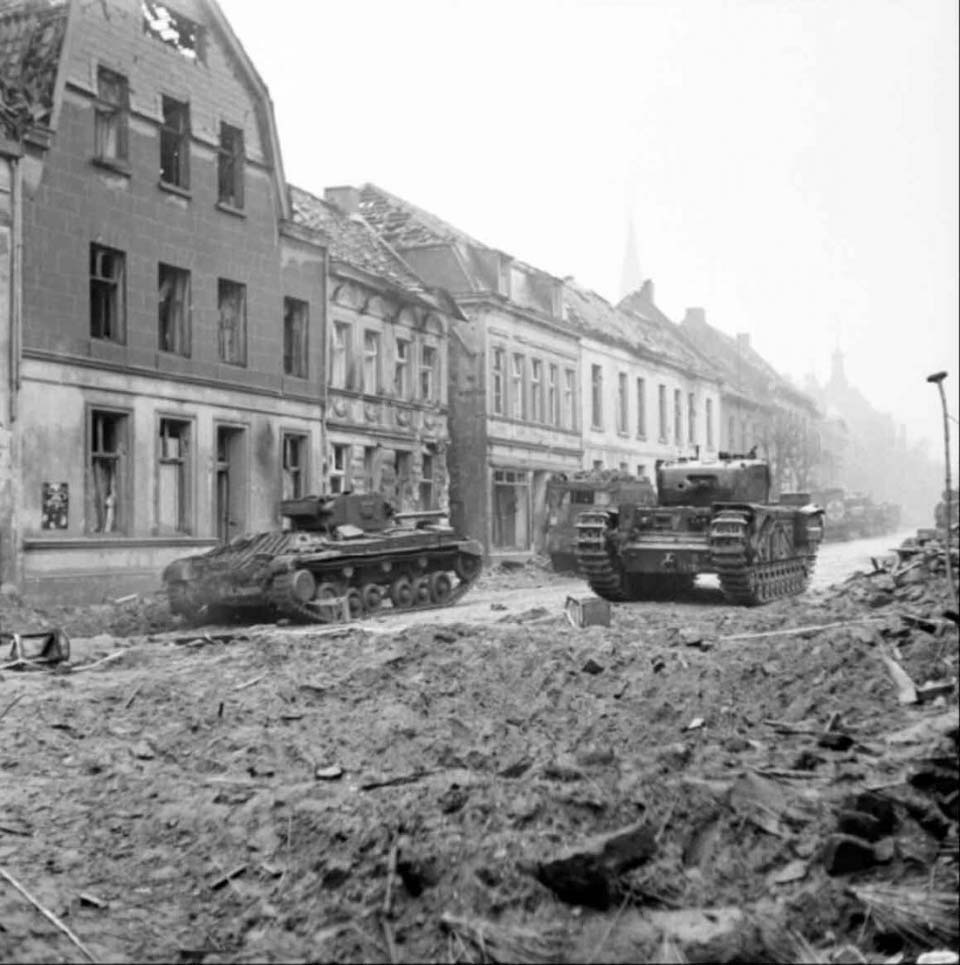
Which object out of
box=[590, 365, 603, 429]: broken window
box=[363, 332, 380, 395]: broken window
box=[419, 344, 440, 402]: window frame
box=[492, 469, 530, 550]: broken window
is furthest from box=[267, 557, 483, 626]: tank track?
box=[590, 365, 603, 429]: broken window

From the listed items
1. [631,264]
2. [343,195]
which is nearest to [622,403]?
[343,195]

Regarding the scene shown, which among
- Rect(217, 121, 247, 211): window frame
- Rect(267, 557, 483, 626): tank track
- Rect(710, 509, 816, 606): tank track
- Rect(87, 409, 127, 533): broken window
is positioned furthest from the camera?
Rect(217, 121, 247, 211): window frame

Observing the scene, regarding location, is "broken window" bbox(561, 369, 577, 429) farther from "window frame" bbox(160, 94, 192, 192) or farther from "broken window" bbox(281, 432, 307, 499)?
"window frame" bbox(160, 94, 192, 192)

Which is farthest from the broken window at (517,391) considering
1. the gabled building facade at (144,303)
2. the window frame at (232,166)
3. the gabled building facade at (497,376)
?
the window frame at (232,166)

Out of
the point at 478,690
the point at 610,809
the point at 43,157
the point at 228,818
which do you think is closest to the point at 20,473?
the point at 43,157

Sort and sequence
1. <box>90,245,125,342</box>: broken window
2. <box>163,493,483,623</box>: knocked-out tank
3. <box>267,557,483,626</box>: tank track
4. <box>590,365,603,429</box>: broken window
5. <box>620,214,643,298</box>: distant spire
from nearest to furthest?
<box>267,557,483,626</box>: tank track → <box>163,493,483,623</box>: knocked-out tank → <box>90,245,125,342</box>: broken window → <box>590,365,603,429</box>: broken window → <box>620,214,643,298</box>: distant spire

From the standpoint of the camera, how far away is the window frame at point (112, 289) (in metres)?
21.8

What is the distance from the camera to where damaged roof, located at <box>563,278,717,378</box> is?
43.8 m

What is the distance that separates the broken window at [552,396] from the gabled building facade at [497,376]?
0.03 meters

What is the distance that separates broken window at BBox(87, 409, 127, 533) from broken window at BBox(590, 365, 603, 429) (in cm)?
2311

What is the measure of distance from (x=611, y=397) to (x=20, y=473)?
27.4 meters

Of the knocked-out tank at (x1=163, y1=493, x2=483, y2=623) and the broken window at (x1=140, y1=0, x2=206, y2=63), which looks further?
the broken window at (x1=140, y1=0, x2=206, y2=63)

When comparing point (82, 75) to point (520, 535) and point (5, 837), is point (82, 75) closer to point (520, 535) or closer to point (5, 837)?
point (5, 837)

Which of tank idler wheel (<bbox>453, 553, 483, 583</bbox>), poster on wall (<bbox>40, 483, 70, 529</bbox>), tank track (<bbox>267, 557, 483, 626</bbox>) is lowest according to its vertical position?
tank track (<bbox>267, 557, 483, 626</bbox>)
